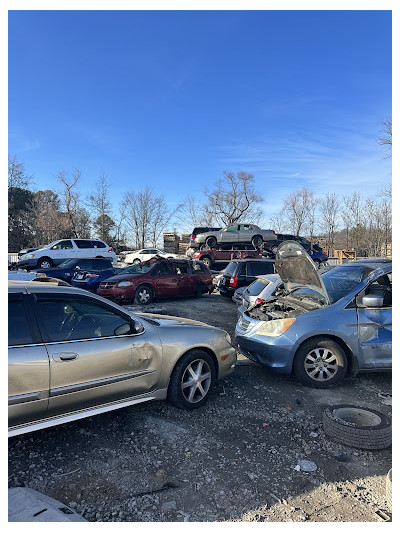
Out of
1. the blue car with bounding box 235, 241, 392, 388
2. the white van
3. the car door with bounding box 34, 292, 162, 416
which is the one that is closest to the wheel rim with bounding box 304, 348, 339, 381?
the blue car with bounding box 235, 241, 392, 388

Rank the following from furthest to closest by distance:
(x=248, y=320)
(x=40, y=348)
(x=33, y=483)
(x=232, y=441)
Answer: (x=248, y=320) → (x=232, y=441) → (x=40, y=348) → (x=33, y=483)

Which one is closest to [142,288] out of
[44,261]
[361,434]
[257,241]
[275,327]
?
[275,327]

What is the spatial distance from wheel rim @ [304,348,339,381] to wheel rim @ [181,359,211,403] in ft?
4.92

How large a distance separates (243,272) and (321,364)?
6902 mm

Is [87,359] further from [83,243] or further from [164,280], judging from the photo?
[83,243]

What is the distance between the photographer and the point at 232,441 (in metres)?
3.21

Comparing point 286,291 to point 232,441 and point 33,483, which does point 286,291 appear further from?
point 33,483

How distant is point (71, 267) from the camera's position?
14.5 meters

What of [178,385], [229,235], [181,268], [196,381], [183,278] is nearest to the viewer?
[178,385]

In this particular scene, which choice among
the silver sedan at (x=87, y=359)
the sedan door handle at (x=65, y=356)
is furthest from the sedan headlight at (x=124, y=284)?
the sedan door handle at (x=65, y=356)

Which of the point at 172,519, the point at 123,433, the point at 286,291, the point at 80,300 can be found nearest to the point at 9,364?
the point at 80,300

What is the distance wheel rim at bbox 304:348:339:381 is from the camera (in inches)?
176

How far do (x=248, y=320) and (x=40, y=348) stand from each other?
3297 mm

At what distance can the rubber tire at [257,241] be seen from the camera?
72.0ft
